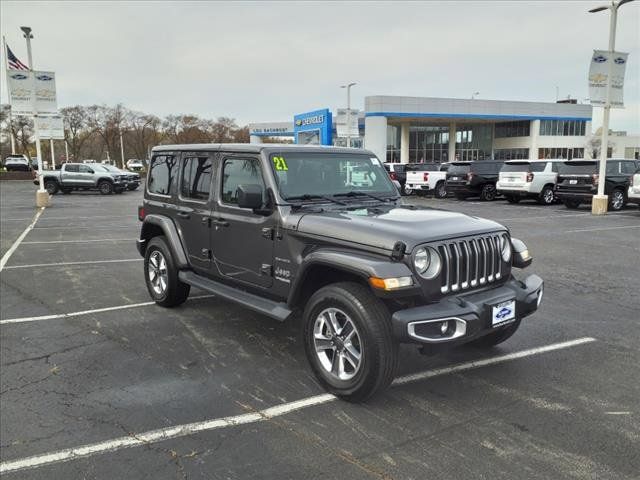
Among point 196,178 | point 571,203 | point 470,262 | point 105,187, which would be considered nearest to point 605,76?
point 571,203

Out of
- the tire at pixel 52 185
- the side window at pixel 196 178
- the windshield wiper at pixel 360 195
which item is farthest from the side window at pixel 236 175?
the tire at pixel 52 185

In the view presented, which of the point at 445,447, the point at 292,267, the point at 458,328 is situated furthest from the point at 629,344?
the point at 292,267

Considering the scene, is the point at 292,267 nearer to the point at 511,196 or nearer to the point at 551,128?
the point at 511,196

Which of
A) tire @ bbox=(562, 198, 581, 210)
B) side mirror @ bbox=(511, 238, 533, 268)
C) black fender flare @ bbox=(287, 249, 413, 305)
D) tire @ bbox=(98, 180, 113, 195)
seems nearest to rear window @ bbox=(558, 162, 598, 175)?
tire @ bbox=(562, 198, 581, 210)

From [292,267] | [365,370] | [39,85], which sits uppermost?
[39,85]

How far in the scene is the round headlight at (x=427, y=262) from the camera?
3748 millimetres

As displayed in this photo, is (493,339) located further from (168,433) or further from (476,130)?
(476,130)

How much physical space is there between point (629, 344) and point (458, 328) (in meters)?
2.47

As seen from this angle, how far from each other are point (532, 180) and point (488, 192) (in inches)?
129

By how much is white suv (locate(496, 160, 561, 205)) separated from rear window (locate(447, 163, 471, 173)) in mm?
2245

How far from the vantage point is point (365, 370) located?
371 cm

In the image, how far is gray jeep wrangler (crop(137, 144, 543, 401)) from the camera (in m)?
3.69

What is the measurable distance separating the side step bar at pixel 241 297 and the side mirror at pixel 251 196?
88cm

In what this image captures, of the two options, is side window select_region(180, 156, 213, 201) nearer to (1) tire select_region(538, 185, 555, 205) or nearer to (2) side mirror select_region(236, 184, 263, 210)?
(2) side mirror select_region(236, 184, 263, 210)
